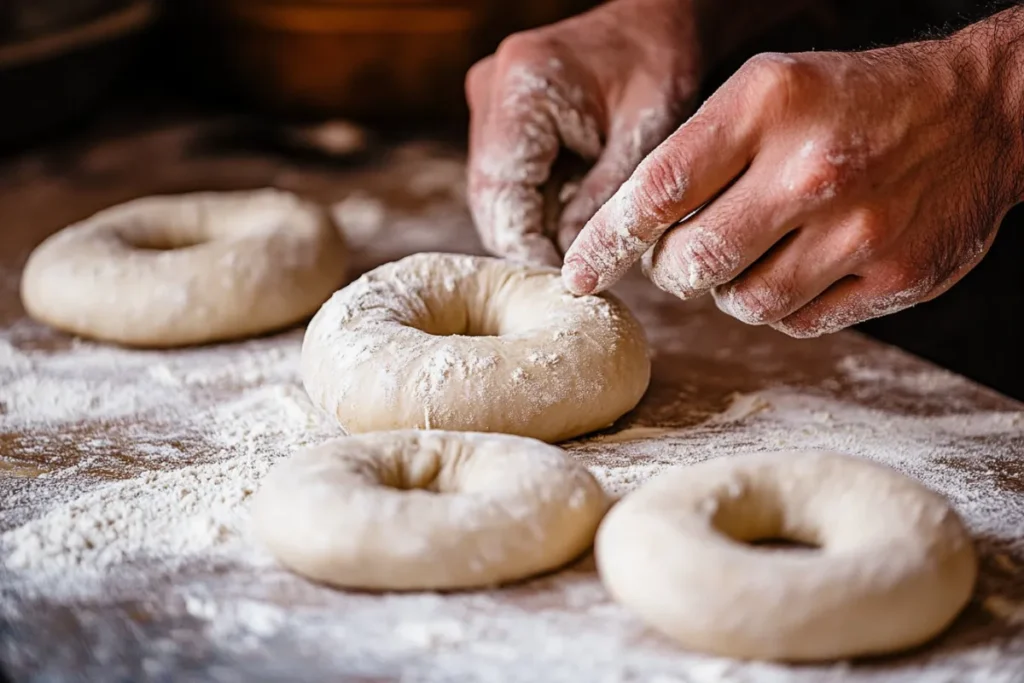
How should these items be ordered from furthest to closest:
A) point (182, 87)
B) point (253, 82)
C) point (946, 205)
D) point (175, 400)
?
point (182, 87) < point (253, 82) < point (175, 400) < point (946, 205)

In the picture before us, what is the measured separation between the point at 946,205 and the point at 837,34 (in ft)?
4.18

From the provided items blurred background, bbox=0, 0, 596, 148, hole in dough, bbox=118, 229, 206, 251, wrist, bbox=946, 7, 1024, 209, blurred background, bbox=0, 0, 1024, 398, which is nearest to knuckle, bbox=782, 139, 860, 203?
wrist, bbox=946, 7, 1024, 209

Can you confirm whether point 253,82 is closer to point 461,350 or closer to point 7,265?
point 7,265

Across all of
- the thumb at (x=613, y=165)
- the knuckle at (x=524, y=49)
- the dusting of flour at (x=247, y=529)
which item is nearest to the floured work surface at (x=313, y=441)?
the dusting of flour at (x=247, y=529)

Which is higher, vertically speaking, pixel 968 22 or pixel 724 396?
pixel 968 22

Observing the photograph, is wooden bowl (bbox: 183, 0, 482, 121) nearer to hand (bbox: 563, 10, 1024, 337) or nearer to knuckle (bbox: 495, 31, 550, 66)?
knuckle (bbox: 495, 31, 550, 66)

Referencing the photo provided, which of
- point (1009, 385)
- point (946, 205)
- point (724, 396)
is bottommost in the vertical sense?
point (1009, 385)

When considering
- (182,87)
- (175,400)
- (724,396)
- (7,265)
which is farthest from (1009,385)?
(182,87)

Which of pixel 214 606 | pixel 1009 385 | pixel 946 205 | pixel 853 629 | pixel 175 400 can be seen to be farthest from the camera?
pixel 1009 385

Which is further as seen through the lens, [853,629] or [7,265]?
[7,265]

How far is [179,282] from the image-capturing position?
80.3 inches

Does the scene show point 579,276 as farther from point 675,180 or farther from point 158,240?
point 158,240

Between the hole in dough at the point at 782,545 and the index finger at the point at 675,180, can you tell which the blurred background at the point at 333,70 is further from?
the hole in dough at the point at 782,545

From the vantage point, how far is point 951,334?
98.7 inches
